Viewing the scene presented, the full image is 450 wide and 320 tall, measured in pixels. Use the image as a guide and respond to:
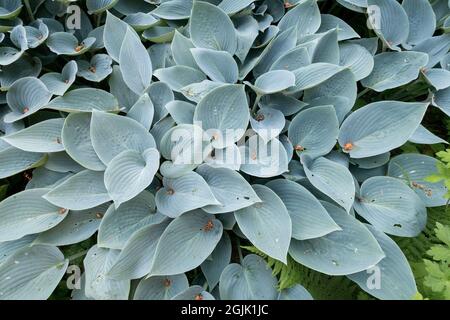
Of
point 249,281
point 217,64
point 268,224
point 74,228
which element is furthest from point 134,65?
point 249,281

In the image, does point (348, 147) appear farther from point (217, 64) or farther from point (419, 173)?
point (217, 64)

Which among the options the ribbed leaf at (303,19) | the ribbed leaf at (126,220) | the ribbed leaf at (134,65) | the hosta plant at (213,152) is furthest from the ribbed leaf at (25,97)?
the ribbed leaf at (303,19)

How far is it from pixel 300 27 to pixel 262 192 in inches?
30.7

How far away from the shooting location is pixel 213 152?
1.66 metres

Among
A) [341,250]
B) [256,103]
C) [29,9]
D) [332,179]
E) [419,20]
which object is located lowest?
[341,250]

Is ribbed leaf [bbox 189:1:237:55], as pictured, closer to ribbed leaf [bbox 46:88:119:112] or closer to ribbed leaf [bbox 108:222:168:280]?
ribbed leaf [bbox 46:88:119:112]

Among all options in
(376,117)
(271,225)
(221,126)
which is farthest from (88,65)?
(376,117)

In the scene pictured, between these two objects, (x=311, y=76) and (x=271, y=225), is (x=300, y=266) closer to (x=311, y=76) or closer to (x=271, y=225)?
(x=271, y=225)

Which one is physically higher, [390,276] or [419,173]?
[419,173]

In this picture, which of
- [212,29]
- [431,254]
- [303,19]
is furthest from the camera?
[303,19]

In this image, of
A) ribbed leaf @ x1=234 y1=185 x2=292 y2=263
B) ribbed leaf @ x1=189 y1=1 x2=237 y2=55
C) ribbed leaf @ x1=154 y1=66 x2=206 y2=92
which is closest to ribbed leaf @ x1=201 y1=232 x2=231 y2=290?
ribbed leaf @ x1=234 y1=185 x2=292 y2=263

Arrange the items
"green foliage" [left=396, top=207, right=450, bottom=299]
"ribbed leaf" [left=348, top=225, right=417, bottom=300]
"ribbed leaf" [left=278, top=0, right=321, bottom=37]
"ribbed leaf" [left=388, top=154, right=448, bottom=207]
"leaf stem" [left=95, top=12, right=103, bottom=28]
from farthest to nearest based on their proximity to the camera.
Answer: "leaf stem" [left=95, top=12, right=103, bottom=28] → "ribbed leaf" [left=278, top=0, right=321, bottom=37] → "ribbed leaf" [left=388, top=154, right=448, bottom=207] → "ribbed leaf" [left=348, top=225, right=417, bottom=300] → "green foliage" [left=396, top=207, right=450, bottom=299]

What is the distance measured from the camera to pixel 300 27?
201cm

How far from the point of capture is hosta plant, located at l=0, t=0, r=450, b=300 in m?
1.57
